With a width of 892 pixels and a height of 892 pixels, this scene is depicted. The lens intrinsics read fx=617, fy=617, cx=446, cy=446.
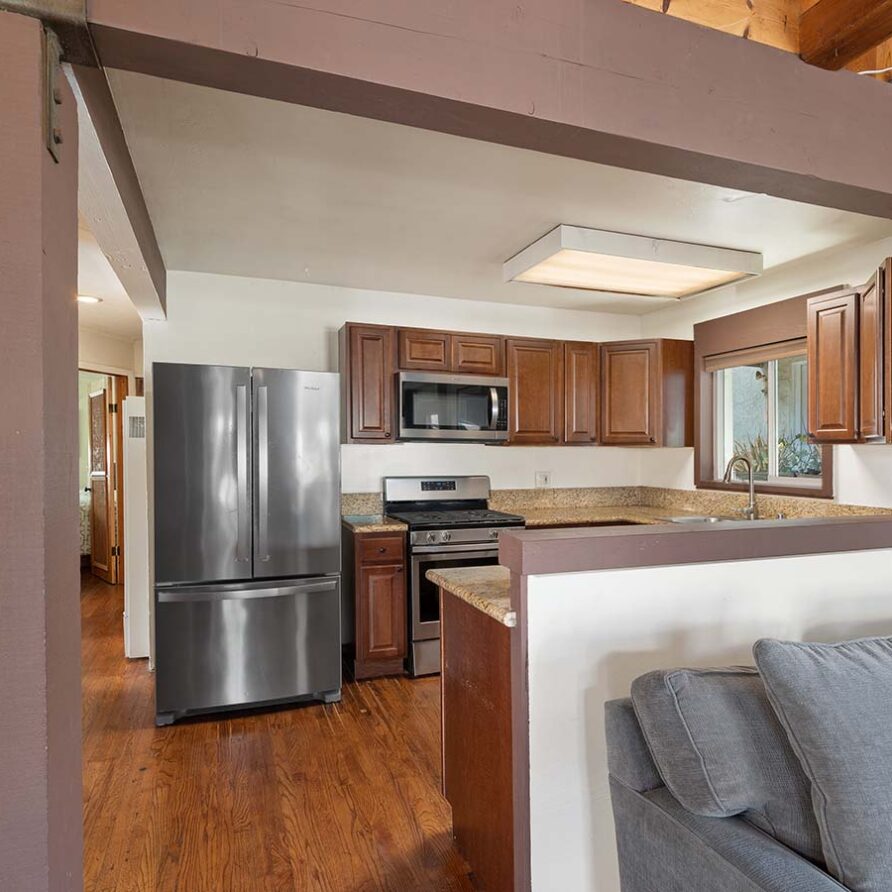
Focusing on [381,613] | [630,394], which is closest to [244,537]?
[381,613]

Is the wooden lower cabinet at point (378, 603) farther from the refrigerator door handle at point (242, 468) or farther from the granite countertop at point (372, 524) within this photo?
the refrigerator door handle at point (242, 468)

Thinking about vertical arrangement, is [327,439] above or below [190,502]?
above

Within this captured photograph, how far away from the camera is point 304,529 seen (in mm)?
3246

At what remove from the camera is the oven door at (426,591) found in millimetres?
3629

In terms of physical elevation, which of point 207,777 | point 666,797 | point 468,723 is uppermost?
point 666,797

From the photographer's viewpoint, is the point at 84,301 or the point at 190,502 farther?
the point at 84,301

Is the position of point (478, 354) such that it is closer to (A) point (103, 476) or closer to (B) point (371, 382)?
(B) point (371, 382)

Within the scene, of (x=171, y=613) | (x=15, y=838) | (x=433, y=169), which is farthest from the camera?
(x=171, y=613)

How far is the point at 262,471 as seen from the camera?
315 centimetres

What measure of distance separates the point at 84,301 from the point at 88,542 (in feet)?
11.0

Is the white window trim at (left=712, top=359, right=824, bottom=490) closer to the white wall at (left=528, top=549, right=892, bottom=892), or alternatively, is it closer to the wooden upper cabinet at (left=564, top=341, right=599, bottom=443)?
the wooden upper cabinet at (left=564, top=341, right=599, bottom=443)

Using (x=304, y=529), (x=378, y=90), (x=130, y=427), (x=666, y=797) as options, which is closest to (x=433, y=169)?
(x=378, y=90)

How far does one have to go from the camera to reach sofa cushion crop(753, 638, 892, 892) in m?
1.06

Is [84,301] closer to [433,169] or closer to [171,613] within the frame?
[171,613]
